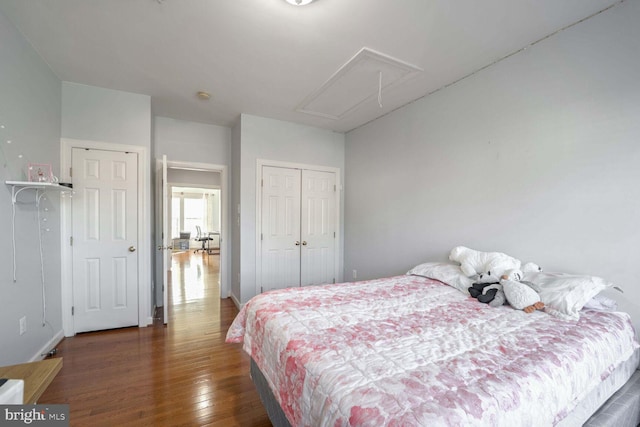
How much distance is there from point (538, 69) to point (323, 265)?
349cm

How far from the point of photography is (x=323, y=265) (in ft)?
14.1

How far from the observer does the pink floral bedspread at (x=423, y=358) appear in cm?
85

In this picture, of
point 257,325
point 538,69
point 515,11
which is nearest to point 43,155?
point 257,325

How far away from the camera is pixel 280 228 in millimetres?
3906

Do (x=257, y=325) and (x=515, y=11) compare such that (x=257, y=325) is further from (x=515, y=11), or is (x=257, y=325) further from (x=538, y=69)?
(x=538, y=69)

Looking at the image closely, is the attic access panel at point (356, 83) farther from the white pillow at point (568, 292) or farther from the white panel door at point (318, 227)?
the white pillow at point (568, 292)

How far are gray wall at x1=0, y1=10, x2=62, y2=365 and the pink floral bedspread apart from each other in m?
1.73

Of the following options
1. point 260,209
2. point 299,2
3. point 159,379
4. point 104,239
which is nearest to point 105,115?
point 104,239

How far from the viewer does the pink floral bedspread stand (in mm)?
851

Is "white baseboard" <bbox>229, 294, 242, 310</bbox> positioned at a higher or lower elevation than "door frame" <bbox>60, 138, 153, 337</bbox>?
lower

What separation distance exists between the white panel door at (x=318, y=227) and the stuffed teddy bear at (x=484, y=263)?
2246 millimetres

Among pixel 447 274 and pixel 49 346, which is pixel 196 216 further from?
pixel 447 274

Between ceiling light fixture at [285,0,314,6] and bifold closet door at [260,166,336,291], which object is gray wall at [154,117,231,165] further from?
ceiling light fixture at [285,0,314,6]

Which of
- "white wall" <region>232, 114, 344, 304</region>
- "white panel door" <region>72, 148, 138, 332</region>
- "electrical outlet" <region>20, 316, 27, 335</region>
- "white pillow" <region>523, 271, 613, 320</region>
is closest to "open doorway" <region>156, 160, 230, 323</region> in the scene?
"white panel door" <region>72, 148, 138, 332</region>
